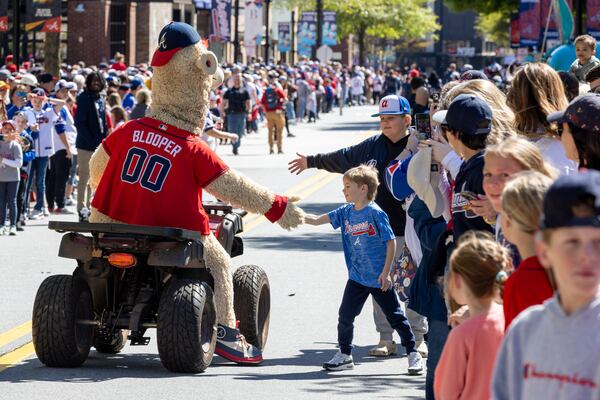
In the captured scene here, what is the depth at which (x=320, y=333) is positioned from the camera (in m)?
10.3

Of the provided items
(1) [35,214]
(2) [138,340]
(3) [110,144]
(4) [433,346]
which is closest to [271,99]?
(1) [35,214]

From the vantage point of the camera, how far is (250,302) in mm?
9547

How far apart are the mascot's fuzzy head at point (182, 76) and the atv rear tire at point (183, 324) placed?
1.24 m

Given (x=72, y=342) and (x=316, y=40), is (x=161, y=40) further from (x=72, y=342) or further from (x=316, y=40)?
(x=316, y=40)

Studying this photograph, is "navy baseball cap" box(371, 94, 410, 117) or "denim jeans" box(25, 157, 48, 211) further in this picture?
"denim jeans" box(25, 157, 48, 211)

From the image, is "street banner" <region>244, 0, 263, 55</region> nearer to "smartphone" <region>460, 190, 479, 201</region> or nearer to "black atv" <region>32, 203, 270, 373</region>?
"black atv" <region>32, 203, 270, 373</region>

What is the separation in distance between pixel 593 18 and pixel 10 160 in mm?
19362

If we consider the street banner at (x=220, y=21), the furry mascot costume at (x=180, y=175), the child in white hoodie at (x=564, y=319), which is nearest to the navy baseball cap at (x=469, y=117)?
the child in white hoodie at (x=564, y=319)

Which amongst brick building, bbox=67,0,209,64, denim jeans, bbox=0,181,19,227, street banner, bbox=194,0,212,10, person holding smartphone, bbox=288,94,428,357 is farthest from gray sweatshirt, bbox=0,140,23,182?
street banner, bbox=194,0,212,10

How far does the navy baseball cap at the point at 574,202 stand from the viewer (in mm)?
3553

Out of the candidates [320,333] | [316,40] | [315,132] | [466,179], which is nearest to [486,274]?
[466,179]

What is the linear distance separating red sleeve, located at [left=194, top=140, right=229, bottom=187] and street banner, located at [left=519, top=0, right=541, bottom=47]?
33.7m

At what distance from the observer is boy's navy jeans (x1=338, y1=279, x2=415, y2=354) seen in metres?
8.96

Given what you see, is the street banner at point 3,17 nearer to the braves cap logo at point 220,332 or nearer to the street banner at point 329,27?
the braves cap logo at point 220,332
